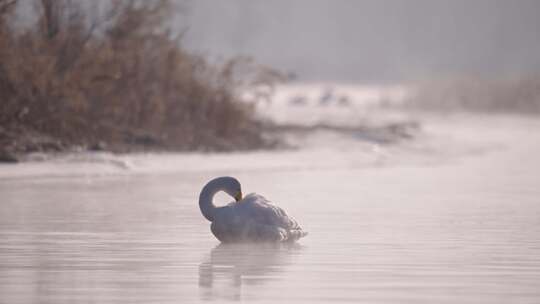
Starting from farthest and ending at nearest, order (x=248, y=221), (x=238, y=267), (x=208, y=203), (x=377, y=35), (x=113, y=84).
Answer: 1. (x=377, y=35)
2. (x=113, y=84)
3. (x=208, y=203)
4. (x=248, y=221)
5. (x=238, y=267)

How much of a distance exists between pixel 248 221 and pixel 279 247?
11.0 inches

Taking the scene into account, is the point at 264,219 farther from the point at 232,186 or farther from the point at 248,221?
the point at 232,186

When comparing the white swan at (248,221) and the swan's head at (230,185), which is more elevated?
the swan's head at (230,185)

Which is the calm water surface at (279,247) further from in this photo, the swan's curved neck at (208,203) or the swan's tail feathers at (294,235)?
the swan's curved neck at (208,203)

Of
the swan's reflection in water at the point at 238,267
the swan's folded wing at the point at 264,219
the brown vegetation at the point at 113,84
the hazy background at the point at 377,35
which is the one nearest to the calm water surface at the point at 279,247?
the swan's reflection in water at the point at 238,267

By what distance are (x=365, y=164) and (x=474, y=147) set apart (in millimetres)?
4954

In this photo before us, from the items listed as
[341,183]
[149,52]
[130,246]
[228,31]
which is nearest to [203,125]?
[149,52]

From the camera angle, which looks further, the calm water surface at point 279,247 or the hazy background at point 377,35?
the hazy background at point 377,35

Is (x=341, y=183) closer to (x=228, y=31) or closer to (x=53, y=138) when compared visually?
(x=53, y=138)

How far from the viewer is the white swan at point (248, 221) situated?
345 inches

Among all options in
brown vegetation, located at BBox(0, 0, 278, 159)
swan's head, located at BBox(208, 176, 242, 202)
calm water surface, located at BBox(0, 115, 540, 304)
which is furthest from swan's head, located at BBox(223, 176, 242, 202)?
brown vegetation, located at BBox(0, 0, 278, 159)

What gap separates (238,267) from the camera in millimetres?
7773

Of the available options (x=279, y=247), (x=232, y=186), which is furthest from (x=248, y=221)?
(x=232, y=186)

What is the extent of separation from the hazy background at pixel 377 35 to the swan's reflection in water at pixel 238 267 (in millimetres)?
48284
